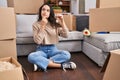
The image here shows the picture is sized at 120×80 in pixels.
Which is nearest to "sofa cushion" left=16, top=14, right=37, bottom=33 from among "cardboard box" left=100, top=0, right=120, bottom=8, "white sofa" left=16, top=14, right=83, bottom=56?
"white sofa" left=16, top=14, right=83, bottom=56

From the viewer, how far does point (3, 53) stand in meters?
1.33

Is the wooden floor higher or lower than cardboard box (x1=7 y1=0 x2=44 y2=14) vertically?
lower

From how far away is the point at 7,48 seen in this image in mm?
1323

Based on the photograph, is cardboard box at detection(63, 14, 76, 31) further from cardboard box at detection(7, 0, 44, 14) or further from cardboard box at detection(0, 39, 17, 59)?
cardboard box at detection(0, 39, 17, 59)

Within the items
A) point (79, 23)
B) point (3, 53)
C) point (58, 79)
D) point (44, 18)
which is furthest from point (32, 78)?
point (79, 23)

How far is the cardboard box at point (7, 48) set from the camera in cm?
130

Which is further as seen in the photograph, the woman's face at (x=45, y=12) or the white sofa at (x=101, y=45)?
the woman's face at (x=45, y=12)

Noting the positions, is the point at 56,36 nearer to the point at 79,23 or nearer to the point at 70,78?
the point at 70,78

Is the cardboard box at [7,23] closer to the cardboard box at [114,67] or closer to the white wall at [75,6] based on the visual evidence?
the cardboard box at [114,67]

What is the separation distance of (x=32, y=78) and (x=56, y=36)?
0.62 metres

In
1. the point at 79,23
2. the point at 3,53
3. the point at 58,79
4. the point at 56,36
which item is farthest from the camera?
the point at 79,23

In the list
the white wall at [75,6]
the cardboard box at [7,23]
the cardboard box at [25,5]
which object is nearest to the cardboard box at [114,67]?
the cardboard box at [7,23]

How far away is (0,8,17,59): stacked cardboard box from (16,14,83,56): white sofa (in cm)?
118

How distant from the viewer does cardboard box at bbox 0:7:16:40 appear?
4.02 ft
